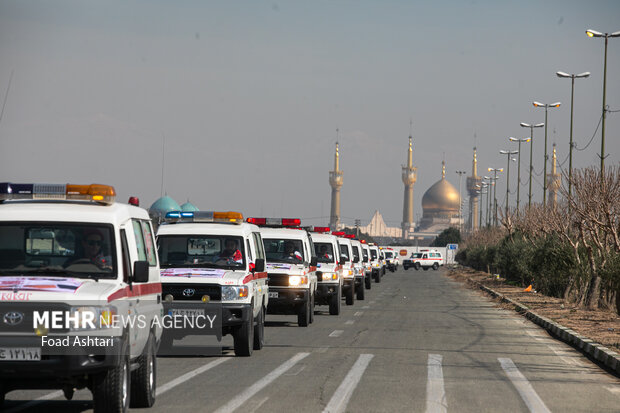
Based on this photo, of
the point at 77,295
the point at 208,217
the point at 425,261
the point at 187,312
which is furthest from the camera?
the point at 425,261

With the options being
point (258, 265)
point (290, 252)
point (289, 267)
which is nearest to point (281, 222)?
point (290, 252)

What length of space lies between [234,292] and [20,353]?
23.1ft

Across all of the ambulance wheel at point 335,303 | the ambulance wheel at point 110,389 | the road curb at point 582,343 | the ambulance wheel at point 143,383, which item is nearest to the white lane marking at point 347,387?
the ambulance wheel at point 143,383

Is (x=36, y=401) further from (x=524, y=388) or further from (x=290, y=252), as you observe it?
(x=290, y=252)

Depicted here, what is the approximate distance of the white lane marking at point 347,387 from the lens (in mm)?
10789

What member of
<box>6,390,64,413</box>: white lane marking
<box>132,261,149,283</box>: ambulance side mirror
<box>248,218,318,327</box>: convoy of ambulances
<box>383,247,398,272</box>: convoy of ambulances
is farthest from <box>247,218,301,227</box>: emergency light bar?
<box>383,247,398,272</box>: convoy of ambulances

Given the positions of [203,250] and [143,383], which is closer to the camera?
[143,383]

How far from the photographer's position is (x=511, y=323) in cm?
2606

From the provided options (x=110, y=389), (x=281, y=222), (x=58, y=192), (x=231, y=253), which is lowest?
(x=110, y=389)

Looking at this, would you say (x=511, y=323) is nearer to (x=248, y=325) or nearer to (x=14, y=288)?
(x=248, y=325)

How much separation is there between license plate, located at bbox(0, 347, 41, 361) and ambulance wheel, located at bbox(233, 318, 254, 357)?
7.19m

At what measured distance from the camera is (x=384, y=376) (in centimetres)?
1370

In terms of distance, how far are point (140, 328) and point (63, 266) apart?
1.00 m

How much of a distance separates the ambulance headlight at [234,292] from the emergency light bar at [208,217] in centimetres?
155
